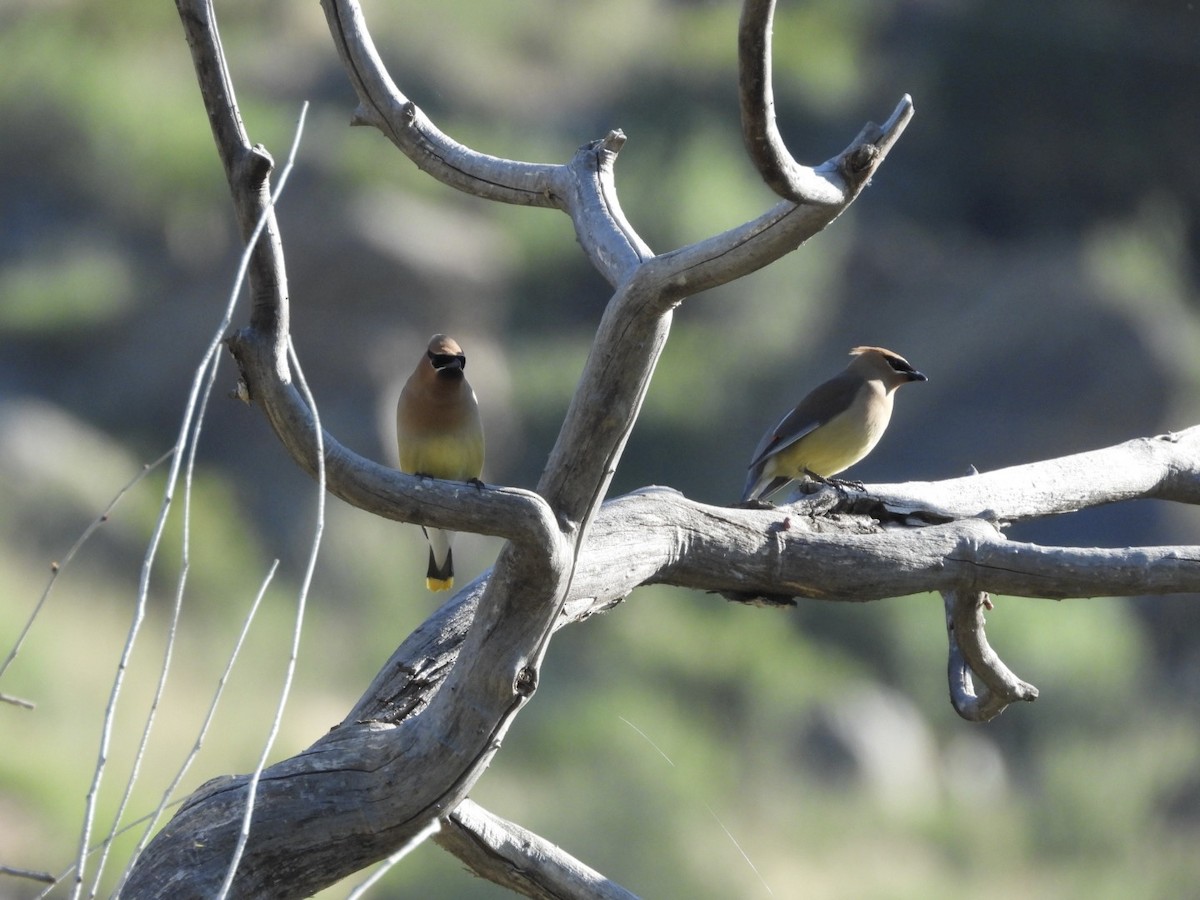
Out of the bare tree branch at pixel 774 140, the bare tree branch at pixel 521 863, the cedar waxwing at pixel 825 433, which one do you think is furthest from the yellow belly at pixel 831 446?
the bare tree branch at pixel 774 140

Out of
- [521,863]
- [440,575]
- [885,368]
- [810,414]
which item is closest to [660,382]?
[885,368]

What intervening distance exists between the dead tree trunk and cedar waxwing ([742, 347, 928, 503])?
1344 millimetres

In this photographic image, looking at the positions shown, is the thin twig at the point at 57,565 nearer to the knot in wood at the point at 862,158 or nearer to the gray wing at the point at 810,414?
the knot in wood at the point at 862,158

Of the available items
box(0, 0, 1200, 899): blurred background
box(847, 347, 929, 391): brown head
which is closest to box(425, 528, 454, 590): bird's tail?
box(847, 347, 929, 391): brown head

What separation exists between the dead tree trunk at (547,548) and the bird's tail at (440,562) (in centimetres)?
144

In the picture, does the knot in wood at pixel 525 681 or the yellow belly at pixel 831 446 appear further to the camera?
the yellow belly at pixel 831 446

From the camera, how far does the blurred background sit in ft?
40.9

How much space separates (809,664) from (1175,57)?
10858mm

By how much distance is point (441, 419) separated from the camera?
4332 millimetres

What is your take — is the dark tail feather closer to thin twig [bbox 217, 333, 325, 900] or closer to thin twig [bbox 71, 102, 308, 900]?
thin twig [bbox 217, 333, 325, 900]

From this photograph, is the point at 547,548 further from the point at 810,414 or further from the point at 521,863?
the point at 810,414

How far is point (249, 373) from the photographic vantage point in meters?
2.32

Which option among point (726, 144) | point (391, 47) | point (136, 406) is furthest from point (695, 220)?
point (136, 406)

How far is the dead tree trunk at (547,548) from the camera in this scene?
7.61 ft
